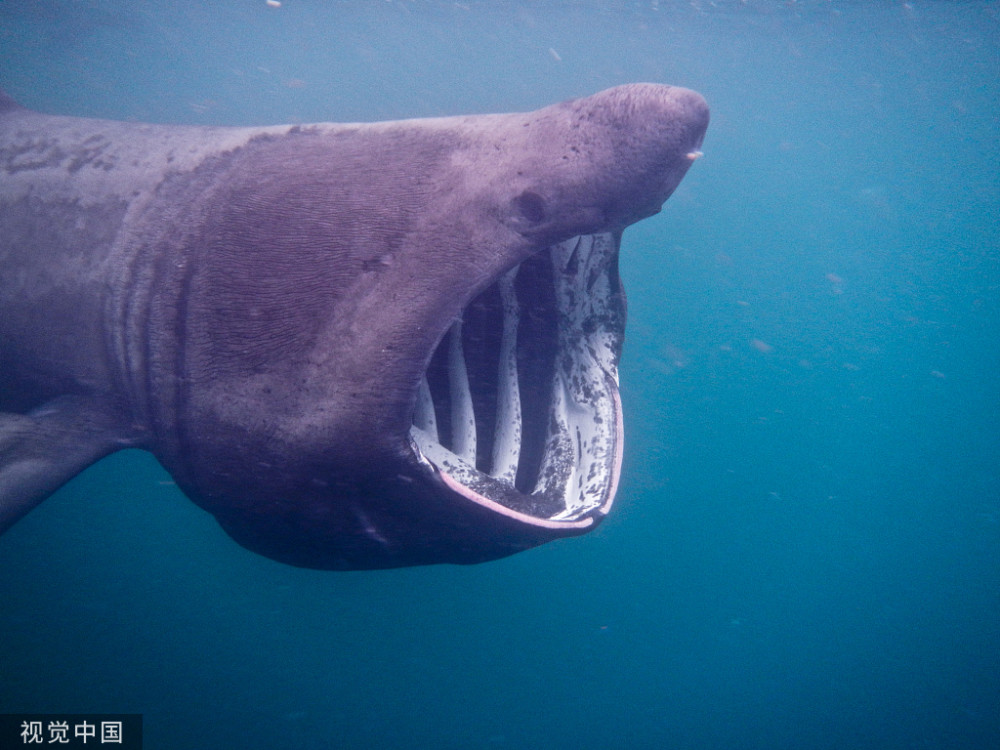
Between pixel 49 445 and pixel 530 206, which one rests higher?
pixel 530 206

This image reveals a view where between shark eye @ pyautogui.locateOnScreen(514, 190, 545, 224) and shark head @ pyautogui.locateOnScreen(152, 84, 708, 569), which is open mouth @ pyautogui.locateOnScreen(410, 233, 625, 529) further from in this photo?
shark eye @ pyautogui.locateOnScreen(514, 190, 545, 224)

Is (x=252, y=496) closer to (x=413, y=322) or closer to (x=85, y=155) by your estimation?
(x=413, y=322)

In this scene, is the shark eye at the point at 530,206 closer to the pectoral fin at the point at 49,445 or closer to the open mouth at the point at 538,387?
the open mouth at the point at 538,387

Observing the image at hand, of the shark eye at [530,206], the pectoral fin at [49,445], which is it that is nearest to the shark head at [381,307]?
the shark eye at [530,206]

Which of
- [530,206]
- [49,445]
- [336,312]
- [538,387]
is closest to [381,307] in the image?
[336,312]

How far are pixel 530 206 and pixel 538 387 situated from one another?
1.27 metres

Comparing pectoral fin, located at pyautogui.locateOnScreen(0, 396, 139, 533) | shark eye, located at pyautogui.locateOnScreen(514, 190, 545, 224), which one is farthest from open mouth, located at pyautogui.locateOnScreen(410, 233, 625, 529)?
pectoral fin, located at pyautogui.locateOnScreen(0, 396, 139, 533)

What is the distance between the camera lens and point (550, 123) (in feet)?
6.30

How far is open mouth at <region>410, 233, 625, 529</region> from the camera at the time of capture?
2.40 m

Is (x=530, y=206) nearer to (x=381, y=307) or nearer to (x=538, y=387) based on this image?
(x=381, y=307)

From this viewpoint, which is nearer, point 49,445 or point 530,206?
point 530,206

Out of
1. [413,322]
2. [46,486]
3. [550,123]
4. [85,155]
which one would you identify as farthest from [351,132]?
[46,486]

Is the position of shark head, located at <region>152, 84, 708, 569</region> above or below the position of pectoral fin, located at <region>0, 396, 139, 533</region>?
above

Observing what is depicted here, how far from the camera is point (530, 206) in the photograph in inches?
72.2
